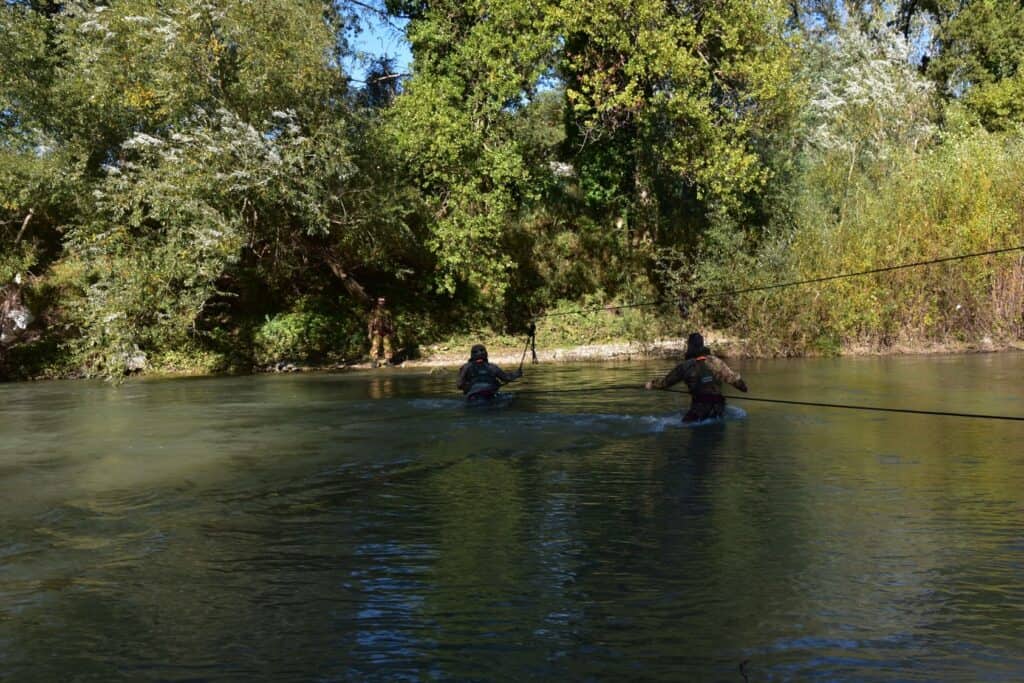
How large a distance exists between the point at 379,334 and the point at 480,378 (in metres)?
13.9

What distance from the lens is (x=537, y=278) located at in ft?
126

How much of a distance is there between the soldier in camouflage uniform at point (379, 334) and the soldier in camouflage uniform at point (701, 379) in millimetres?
17584

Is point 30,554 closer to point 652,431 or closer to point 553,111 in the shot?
point 652,431

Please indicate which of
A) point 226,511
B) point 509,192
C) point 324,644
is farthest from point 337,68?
point 324,644

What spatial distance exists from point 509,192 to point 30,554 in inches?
976

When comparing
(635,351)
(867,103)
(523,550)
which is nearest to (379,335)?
(635,351)

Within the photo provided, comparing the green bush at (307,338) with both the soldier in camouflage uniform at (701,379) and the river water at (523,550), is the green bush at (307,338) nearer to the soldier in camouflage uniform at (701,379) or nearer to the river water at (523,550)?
the river water at (523,550)

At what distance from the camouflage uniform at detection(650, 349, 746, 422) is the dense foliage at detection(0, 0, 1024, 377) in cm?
1386

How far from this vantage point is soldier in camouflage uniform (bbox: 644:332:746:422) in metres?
16.5

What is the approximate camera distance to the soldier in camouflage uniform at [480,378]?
19.9m

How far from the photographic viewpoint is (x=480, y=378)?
19969 mm

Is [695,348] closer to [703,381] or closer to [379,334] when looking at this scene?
[703,381]

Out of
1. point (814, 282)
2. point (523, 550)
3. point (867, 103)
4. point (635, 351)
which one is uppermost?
point (867, 103)

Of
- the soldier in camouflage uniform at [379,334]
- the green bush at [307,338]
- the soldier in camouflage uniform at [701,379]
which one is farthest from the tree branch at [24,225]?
the soldier in camouflage uniform at [701,379]
